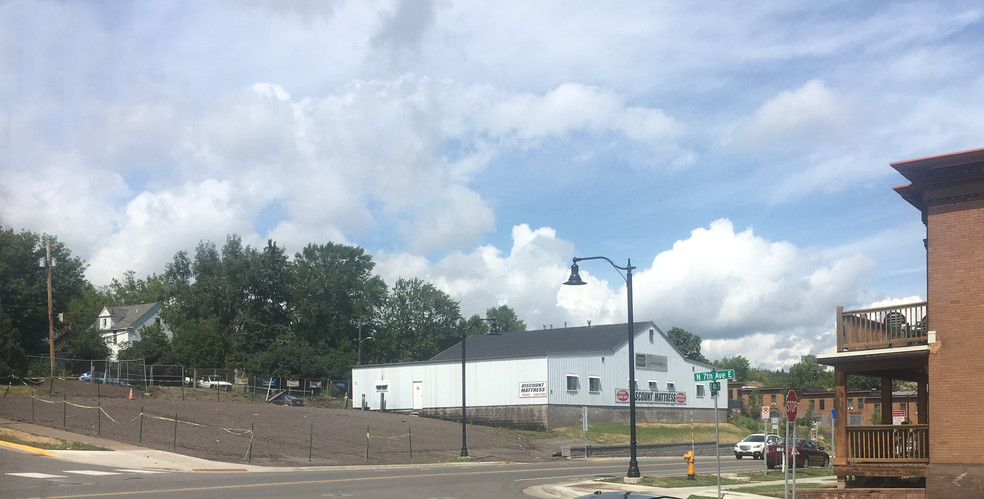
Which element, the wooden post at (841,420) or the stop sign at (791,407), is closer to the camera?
the stop sign at (791,407)

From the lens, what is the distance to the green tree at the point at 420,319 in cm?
11956

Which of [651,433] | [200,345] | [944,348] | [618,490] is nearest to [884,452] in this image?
[944,348]

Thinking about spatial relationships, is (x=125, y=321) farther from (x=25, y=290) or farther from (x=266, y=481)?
(x=266, y=481)

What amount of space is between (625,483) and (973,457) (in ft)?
31.4

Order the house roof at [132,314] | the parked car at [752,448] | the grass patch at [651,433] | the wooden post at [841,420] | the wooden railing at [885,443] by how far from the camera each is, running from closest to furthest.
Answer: the wooden railing at [885,443] → the wooden post at [841,420] → the parked car at [752,448] → the grass patch at [651,433] → the house roof at [132,314]

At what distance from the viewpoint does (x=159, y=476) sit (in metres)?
23.9

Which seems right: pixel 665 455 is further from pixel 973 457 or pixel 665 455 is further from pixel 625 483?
pixel 973 457

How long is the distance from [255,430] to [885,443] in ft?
99.7

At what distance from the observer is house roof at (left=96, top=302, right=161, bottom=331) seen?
118 m

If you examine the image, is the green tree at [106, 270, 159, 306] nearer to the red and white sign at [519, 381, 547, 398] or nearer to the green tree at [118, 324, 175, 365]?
the green tree at [118, 324, 175, 365]

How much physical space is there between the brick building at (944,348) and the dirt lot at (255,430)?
2033cm

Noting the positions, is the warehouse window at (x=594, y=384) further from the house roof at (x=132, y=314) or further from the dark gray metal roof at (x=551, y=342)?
the house roof at (x=132, y=314)

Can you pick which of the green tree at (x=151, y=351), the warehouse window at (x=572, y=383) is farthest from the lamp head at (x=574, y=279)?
the green tree at (x=151, y=351)

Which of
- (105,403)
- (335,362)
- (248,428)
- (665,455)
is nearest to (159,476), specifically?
(248,428)
